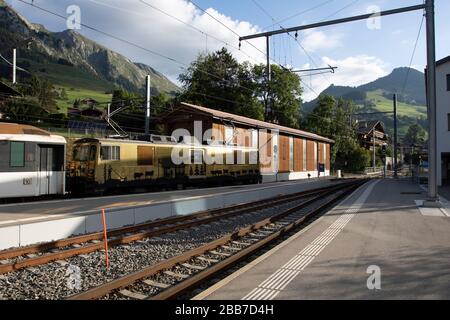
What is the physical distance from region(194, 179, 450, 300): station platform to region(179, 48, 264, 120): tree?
4750 centimetres

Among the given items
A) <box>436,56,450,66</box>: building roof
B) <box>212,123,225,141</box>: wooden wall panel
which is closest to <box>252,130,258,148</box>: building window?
<box>212,123,225,141</box>: wooden wall panel

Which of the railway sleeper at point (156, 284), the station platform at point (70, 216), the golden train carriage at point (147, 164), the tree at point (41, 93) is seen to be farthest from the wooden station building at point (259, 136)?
the tree at point (41, 93)

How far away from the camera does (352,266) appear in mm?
6816

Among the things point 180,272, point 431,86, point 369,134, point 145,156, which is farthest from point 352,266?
point 369,134

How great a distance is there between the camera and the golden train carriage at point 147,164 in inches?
738

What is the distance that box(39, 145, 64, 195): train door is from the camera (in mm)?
16047

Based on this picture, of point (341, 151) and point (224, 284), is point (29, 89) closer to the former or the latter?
point (341, 151)

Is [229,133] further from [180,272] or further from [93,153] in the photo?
[180,272]

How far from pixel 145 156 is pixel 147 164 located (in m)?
0.46

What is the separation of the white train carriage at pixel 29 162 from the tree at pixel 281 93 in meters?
45.5

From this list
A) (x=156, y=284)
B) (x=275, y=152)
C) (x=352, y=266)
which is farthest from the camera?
(x=275, y=152)
